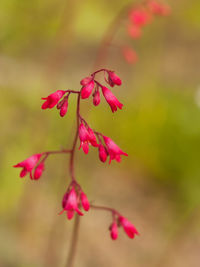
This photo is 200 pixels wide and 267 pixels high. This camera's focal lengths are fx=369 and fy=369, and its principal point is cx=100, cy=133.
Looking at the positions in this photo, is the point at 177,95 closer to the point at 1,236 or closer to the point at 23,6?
the point at 23,6

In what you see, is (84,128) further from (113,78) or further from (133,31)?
(133,31)

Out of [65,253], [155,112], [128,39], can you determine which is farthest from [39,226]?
[128,39]

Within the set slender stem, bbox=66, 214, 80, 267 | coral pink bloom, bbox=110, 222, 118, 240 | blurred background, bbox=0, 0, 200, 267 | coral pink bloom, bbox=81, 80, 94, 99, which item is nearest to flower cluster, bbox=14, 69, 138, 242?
coral pink bloom, bbox=81, 80, 94, 99

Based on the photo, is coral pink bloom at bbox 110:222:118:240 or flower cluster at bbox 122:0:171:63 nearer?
coral pink bloom at bbox 110:222:118:240

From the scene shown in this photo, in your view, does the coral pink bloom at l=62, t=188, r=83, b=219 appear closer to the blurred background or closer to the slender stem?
the slender stem

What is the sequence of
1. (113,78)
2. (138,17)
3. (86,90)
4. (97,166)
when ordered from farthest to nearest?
1. (97,166)
2. (138,17)
3. (113,78)
4. (86,90)

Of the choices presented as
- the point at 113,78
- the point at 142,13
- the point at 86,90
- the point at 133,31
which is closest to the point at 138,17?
the point at 142,13

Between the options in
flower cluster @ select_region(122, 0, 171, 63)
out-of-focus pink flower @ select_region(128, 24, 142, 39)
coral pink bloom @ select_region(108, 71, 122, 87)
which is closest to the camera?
coral pink bloom @ select_region(108, 71, 122, 87)

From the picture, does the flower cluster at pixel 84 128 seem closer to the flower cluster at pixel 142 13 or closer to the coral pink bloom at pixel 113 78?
the coral pink bloom at pixel 113 78
